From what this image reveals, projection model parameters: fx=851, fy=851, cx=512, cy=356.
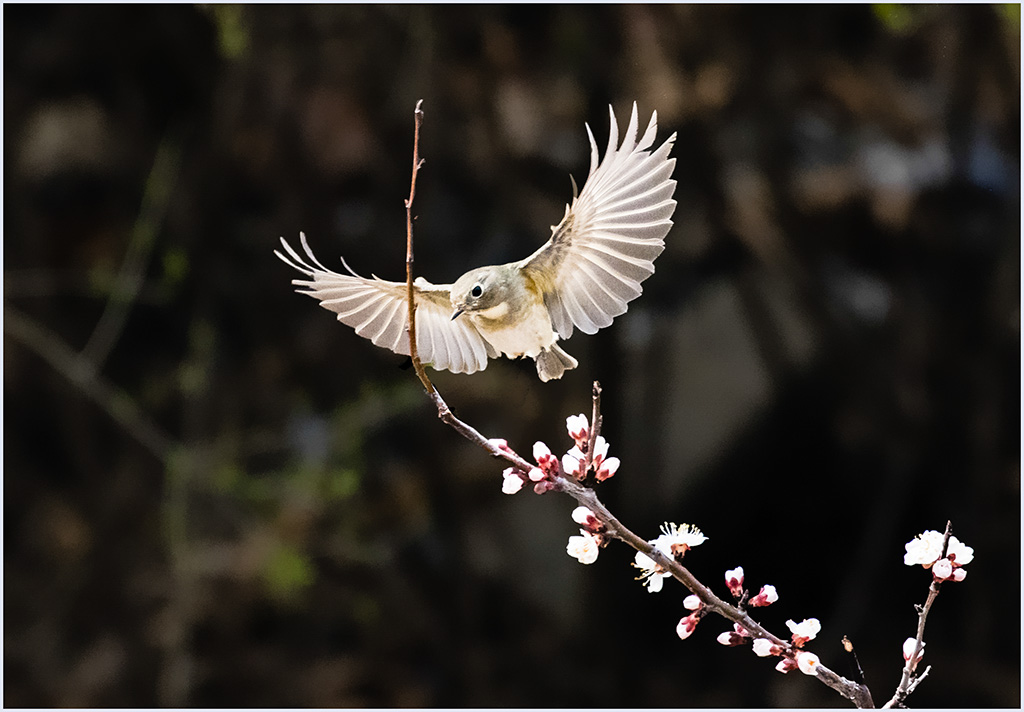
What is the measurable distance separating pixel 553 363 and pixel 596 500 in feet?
0.11

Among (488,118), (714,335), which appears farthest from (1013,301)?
(488,118)

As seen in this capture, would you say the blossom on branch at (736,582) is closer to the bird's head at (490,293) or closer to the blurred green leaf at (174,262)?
the bird's head at (490,293)

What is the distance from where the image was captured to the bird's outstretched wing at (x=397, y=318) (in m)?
0.20

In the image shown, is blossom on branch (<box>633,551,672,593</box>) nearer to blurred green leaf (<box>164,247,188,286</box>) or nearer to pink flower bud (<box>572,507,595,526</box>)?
pink flower bud (<box>572,507,595,526</box>)

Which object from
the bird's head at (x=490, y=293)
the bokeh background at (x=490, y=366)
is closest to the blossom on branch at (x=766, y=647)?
the bird's head at (x=490, y=293)

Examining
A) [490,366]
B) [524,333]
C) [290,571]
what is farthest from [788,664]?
[290,571]

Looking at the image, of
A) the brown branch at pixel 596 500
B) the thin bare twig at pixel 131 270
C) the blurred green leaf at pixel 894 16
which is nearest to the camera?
the brown branch at pixel 596 500

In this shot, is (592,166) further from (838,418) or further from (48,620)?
(48,620)

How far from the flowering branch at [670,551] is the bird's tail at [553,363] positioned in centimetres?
2

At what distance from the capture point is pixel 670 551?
21 centimetres

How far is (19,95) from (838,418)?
1.29 metres

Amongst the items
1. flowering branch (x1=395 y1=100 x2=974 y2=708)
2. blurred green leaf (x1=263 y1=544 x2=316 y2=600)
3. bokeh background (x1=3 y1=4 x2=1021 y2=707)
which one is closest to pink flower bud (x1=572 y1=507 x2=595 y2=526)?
flowering branch (x1=395 y1=100 x2=974 y2=708)

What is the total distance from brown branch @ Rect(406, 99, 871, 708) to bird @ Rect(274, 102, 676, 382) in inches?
0.7

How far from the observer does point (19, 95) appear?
1244mm
